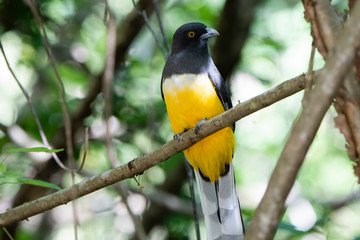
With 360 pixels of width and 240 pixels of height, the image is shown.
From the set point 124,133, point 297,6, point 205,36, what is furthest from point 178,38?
point 297,6

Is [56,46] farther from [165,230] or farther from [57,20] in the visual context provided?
[165,230]

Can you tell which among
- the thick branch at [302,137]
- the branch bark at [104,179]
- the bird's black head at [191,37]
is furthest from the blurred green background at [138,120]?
the thick branch at [302,137]

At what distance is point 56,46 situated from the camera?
5723mm

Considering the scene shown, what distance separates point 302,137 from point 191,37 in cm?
330

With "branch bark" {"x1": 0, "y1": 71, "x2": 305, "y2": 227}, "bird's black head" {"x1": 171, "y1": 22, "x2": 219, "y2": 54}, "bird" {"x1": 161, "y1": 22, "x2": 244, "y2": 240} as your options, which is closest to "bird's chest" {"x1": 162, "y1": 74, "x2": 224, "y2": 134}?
"bird" {"x1": 161, "y1": 22, "x2": 244, "y2": 240}

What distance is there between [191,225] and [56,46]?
257 cm

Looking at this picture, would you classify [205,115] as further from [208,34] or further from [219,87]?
[208,34]

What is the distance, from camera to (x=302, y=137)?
129 cm

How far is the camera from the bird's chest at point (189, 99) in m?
3.83

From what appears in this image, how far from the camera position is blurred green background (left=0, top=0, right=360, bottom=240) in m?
5.13

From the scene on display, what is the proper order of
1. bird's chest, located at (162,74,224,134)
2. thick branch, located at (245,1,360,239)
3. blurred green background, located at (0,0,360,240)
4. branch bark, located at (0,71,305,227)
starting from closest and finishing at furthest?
thick branch, located at (245,1,360,239)
branch bark, located at (0,71,305,227)
bird's chest, located at (162,74,224,134)
blurred green background, located at (0,0,360,240)

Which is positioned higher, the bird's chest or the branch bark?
the bird's chest

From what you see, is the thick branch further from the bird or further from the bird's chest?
the bird's chest

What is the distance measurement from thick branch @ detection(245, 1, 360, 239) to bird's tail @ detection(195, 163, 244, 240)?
2635 millimetres
